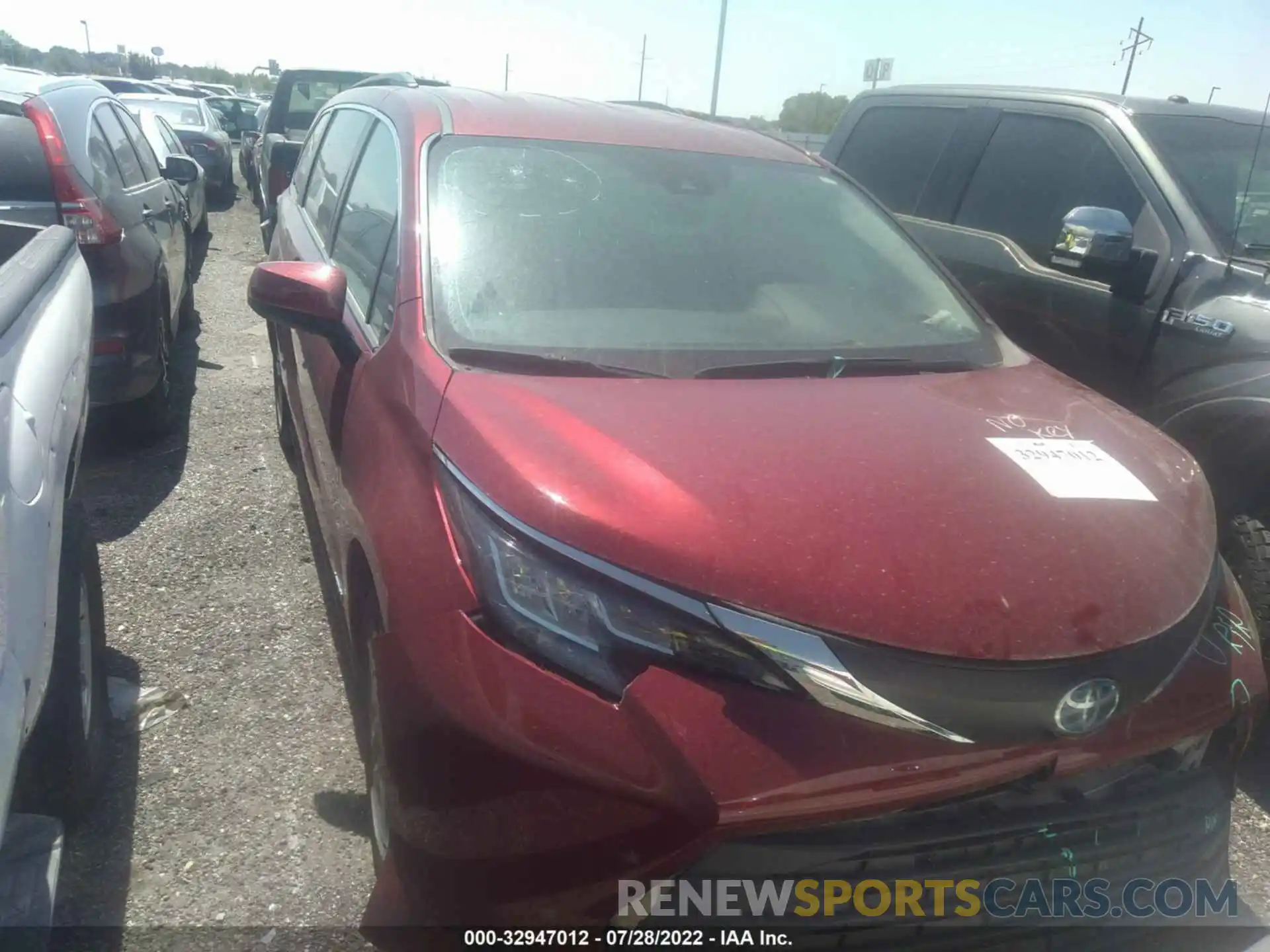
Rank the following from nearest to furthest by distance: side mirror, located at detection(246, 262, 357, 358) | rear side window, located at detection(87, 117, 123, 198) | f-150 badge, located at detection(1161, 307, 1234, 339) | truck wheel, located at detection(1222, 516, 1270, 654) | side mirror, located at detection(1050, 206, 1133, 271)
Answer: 1. side mirror, located at detection(246, 262, 357, 358)
2. truck wheel, located at detection(1222, 516, 1270, 654)
3. f-150 badge, located at detection(1161, 307, 1234, 339)
4. side mirror, located at detection(1050, 206, 1133, 271)
5. rear side window, located at detection(87, 117, 123, 198)

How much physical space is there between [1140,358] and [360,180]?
2.84 meters

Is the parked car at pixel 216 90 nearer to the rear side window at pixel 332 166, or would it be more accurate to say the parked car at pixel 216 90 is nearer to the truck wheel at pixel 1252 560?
the rear side window at pixel 332 166

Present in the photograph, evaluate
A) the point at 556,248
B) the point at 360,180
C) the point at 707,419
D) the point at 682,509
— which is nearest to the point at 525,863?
the point at 682,509

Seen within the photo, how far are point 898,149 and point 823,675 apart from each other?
4278mm

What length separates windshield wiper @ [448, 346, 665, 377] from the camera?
2.23m

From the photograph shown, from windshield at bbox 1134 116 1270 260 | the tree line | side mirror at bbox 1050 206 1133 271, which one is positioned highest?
windshield at bbox 1134 116 1270 260

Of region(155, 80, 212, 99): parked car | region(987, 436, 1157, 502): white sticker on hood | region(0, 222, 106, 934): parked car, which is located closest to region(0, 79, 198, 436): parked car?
region(0, 222, 106, 934): parked car

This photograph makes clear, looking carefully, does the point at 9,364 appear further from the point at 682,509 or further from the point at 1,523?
the point at 682,509

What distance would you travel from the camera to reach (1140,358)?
3635 millimetres

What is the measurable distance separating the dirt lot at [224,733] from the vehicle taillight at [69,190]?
1081mm

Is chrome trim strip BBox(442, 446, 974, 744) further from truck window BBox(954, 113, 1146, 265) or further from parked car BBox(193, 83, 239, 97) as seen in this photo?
parked car BBox(193, 83, 239, 97)

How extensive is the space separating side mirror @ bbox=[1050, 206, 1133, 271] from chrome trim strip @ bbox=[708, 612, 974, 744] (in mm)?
2509

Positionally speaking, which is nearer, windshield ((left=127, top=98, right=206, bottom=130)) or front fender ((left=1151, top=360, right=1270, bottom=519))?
front fender ((left=1151, top=360, right=1270, bottom=519))

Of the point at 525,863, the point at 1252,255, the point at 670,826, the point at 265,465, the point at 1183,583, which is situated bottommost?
the point at 265,465
